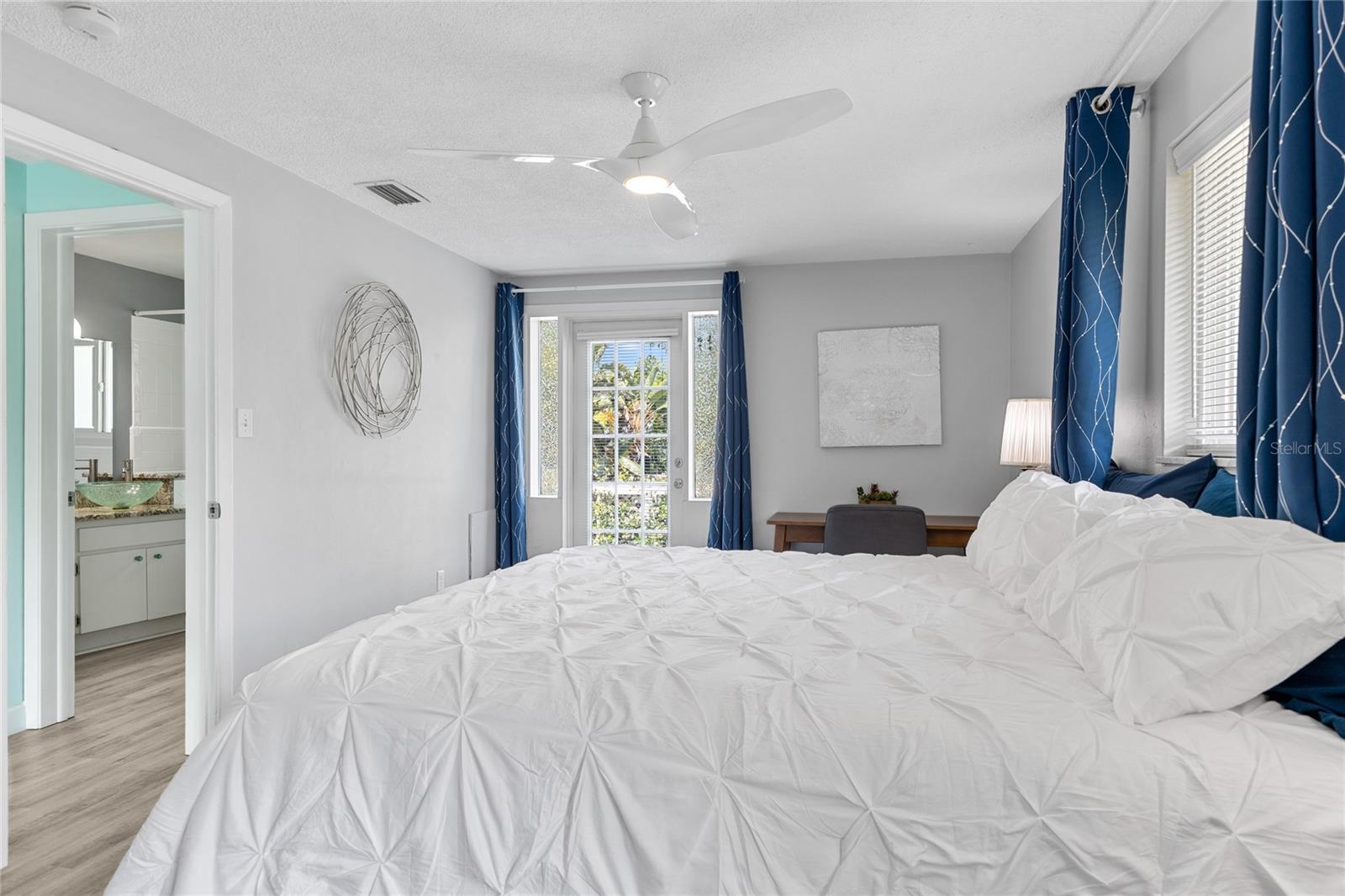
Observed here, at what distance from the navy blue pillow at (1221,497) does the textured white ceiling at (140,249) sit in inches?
199

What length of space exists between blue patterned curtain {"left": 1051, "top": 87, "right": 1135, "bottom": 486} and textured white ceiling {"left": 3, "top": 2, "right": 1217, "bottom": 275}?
150 millimetres

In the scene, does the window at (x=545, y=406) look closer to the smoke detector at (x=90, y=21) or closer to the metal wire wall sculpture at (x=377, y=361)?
the metal wire wall sculpture at (x=377, y=361)

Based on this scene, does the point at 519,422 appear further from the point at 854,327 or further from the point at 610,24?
the point at 610,24

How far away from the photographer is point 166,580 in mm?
4660

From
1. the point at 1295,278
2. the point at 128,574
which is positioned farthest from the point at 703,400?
the point at 1295,278

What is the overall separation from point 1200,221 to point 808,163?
1493mm

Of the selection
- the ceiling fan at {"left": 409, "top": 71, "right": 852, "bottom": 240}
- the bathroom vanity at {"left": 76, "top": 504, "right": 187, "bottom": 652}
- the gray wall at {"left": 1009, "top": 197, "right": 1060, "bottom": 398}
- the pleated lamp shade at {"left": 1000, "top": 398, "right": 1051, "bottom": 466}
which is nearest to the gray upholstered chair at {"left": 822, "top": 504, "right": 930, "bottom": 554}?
the pleated lamp shade at {"left": 1000, "top": 398, "right": 1051, "bottom": 466}

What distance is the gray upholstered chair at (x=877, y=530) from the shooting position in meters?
3.48

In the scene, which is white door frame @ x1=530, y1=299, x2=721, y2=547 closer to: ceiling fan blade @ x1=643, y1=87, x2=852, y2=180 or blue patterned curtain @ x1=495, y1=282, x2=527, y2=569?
blue patterned curtain @ x1=495, y1=282, x2=527, y2=569

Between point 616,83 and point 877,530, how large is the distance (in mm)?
2196

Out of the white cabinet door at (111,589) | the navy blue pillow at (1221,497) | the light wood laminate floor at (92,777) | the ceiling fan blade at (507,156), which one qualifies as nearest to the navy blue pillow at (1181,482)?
the navy blue pillow at (1221,497)

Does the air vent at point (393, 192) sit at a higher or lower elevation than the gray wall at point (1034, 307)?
higher

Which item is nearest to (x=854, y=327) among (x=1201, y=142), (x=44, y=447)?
(x=1201, y=142)

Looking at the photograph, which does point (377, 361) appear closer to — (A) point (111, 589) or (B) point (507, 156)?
(B) point (507, 156)
